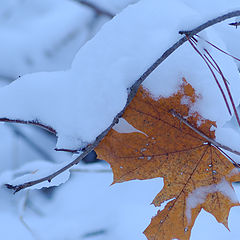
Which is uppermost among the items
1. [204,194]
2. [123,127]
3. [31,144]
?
[31,144]

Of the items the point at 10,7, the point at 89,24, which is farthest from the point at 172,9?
the point at 10,7

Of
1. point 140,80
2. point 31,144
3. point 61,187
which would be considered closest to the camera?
point 140,80

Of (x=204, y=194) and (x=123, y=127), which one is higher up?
(x=123, y=127)

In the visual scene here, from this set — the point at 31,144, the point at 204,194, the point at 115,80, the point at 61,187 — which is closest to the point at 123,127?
the point at 115,80

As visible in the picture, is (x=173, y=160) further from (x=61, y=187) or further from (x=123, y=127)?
(x=61, y=187)

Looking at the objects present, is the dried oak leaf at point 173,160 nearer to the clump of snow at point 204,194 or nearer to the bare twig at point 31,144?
the clump of snow at point 204,194

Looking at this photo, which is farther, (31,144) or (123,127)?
(31,144)

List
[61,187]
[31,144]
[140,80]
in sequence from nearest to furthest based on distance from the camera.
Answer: [140,80] < [61,187] < [31,144]

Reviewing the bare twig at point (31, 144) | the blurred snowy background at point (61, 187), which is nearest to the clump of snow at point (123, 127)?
the blurred snowy background at point (61, 187)

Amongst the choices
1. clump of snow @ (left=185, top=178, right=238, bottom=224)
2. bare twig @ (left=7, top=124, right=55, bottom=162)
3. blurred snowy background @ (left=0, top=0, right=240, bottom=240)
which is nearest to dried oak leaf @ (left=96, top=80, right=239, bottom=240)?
clump of snow @ (left=185, top=178, right=238, bottom=224)
